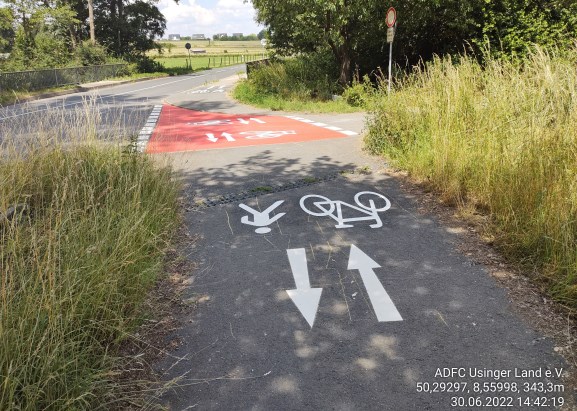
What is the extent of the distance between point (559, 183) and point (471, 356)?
6.85ft

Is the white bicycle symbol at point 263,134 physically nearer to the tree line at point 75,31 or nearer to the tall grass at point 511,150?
the tall grass at point 511,150

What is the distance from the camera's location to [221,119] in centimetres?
1454

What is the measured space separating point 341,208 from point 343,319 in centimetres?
260

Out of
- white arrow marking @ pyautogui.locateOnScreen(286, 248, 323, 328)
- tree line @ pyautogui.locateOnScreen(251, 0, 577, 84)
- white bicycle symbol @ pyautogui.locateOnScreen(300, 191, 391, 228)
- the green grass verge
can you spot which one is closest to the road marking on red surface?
the green grass verge

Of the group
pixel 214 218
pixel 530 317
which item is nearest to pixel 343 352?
pixel 530 317

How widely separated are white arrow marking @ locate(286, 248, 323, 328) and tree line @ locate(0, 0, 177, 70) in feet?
116

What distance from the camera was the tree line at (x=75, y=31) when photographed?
32844mm

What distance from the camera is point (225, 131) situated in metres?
12.1

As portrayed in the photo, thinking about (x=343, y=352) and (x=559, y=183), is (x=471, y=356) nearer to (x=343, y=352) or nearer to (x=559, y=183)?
(x=343, y=352)

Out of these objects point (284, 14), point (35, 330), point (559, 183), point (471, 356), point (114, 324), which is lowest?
point (471, 356)

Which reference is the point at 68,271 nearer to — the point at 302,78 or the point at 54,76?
the point at 302,78

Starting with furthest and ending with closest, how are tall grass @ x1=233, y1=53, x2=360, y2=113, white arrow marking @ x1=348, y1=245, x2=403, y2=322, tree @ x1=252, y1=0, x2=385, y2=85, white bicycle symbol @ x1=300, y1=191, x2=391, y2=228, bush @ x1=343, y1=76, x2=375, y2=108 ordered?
tall grass @ x1=233, y1=53, x2=360, y2=113 < bush @ x1=343, y1=76, x2=375, y2=108 < tree @ x1=252, y1=0, x2=385, y2=85 < white bicycle symbol @ x1=300, y1=191, x2=391, y2=228 < white arrow marking @ x1=348, y1=245, x2=403, y2=322

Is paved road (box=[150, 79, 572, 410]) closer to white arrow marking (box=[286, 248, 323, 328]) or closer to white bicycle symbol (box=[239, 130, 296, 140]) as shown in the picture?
white arrow marking (box=[286, 248, 323, 328])

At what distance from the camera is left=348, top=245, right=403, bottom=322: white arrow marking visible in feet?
10.9
